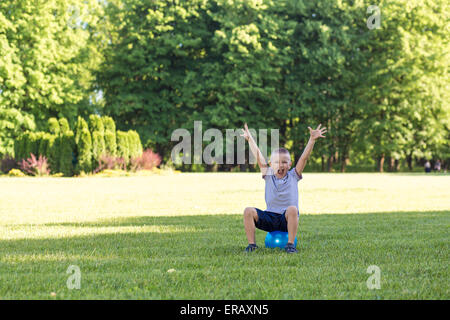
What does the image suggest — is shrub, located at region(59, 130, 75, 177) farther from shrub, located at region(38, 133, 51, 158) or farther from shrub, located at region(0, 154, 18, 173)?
shrub, located at region(0, 154, 18, 173)

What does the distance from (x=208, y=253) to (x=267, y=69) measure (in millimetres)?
34821

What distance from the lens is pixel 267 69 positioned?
40.4 metres

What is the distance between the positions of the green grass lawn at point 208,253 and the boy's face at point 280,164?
1.01m

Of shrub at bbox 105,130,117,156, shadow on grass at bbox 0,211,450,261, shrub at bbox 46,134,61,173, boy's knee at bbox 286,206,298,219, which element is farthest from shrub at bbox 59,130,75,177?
boy's knee at bbox 286,206,298,219

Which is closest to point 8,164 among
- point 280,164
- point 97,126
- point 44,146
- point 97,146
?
point 44,146

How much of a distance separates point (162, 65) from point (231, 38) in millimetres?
6851

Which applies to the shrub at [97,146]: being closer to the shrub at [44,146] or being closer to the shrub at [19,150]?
the shrub at [44,146]

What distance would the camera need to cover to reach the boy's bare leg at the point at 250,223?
6.92 meters

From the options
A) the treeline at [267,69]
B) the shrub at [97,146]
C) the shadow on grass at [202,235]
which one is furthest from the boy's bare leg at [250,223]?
the treeline at [267,69]

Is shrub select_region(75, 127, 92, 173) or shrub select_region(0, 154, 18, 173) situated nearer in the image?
shrub select_region(75, 127, 92, 173)

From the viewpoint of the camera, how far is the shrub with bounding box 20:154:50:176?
1045 inches

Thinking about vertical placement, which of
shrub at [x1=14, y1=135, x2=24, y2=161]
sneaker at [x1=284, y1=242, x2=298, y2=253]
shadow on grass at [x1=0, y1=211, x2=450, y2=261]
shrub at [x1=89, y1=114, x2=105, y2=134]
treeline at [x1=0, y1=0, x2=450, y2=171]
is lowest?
shadow on grass at [x1=0, y1=211, x2=450, y2=261]

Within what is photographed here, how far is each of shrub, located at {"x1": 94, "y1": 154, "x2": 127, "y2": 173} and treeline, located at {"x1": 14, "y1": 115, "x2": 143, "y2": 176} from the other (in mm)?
60

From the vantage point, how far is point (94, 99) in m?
49.6
